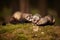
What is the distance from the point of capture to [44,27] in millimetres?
2670

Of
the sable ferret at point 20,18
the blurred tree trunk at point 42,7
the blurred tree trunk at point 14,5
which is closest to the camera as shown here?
the sable ferret at point 20,18

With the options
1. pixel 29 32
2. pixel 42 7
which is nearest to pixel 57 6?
pixel 42 7

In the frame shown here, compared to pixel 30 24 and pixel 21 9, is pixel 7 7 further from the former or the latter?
pixel 30 24

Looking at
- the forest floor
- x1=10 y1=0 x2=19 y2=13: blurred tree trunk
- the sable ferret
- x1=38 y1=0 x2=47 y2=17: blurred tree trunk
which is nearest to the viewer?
the forest floor

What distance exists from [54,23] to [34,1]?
80 centimetres

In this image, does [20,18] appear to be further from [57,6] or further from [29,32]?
[57,6]

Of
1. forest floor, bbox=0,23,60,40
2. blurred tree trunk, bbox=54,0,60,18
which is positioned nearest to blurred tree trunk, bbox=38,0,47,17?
blurred tree trunk, bbox=54,0,60,18

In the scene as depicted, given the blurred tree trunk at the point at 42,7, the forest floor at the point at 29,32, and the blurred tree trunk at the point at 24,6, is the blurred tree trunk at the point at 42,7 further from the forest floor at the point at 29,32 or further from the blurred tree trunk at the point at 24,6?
the forest floor at the point at 29,32

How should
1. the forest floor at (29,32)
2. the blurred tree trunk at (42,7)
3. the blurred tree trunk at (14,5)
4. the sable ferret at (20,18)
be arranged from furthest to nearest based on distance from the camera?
the blurred tree trunk at (14,5) → the blurred tree trunk at (42,7) → the sable ferret at (20,18) → the forest floor at (29,32)

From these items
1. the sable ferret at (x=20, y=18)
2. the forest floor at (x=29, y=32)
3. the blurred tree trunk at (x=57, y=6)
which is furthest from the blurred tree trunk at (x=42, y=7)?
the forest floor at (x=29, y=32)

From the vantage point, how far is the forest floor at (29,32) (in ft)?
7.65

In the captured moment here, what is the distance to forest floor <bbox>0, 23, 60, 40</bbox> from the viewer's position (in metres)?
2.33

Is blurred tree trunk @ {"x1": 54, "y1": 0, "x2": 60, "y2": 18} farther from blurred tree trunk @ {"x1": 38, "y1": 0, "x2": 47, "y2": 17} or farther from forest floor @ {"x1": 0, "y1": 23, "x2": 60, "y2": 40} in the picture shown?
forest floor @ {"x1": 0, "y1": 23, "x2": 60, "y2": 40}

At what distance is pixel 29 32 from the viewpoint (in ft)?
8.16
